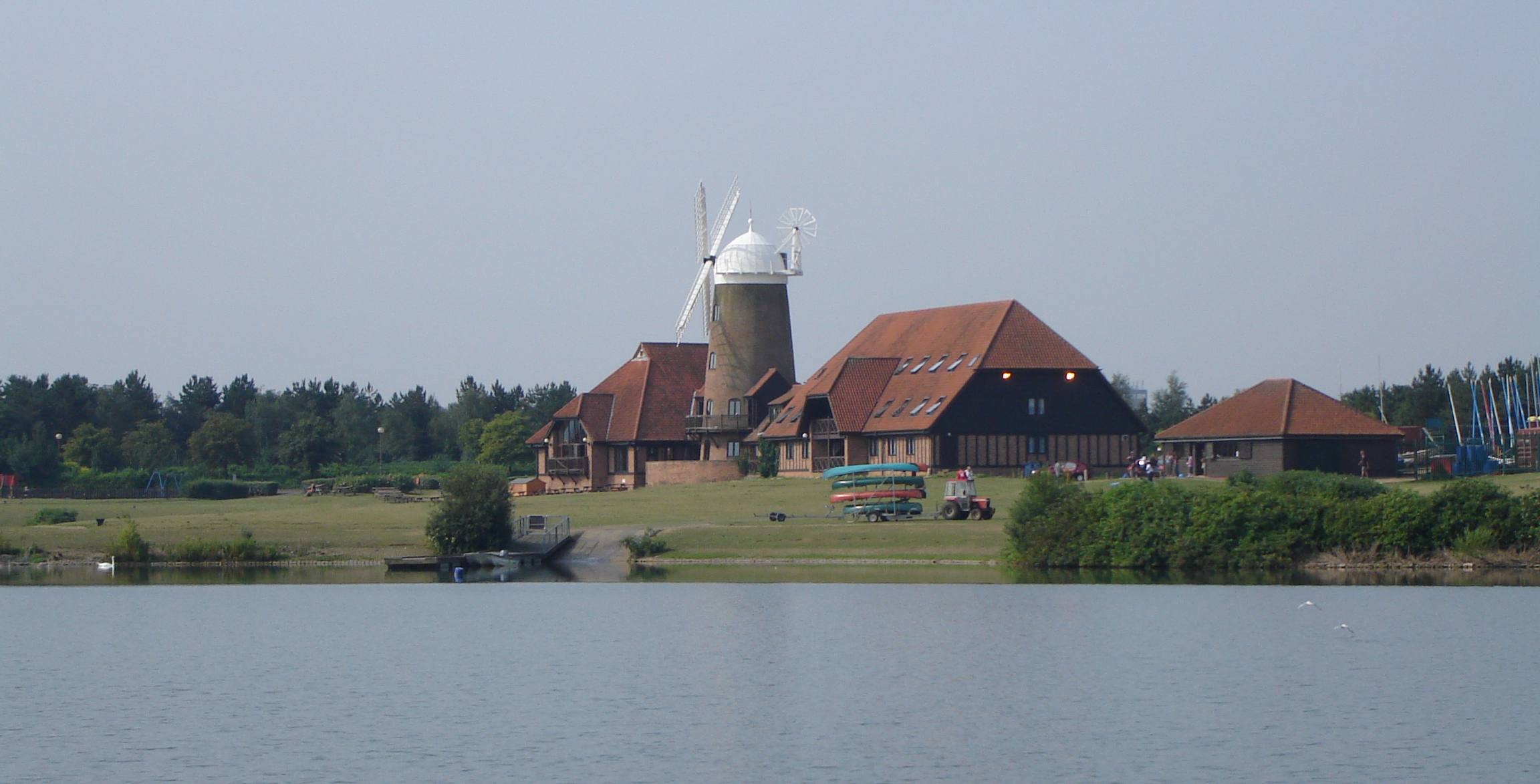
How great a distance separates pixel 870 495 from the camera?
64625 millimetres

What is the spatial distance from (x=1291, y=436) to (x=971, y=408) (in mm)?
14160

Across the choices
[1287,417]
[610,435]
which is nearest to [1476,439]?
[1287,417]

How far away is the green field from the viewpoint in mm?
59594

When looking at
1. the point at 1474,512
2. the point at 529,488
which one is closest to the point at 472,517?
the point at 1474,512

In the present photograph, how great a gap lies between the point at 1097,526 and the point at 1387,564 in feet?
28.0

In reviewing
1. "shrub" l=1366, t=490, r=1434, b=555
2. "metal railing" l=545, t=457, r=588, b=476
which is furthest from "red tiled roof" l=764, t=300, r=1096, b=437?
"shrub" l=1366, t=490, r=1434, b=555

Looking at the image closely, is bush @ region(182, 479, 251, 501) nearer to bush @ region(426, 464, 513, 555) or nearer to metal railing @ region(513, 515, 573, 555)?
metal railing @ region(513, 515, 573, 555)

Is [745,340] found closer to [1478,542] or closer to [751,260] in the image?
[751,260]

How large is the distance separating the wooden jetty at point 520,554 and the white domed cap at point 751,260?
90.9 feet

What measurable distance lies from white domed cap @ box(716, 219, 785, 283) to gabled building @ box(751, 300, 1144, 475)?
7.35 m

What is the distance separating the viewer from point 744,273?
305 ft

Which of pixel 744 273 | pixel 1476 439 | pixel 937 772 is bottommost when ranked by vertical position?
pixel 937 772

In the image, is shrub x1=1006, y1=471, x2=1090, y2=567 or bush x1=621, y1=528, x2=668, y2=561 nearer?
shrub x1=1006, y1=471, x2=1090, y2=567

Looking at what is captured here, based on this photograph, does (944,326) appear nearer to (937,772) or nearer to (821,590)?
(821,590)
